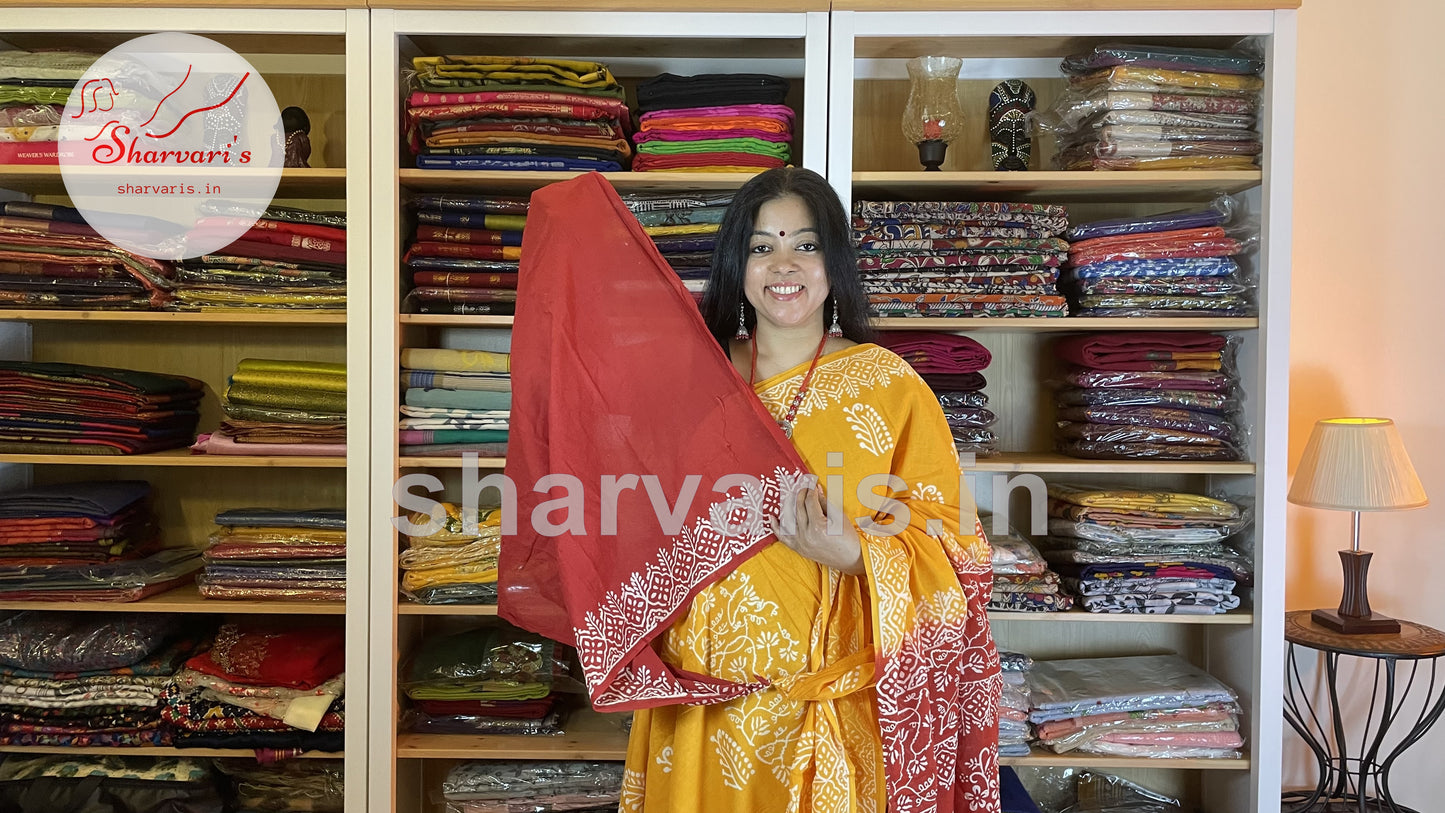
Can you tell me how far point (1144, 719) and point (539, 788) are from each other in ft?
4.51

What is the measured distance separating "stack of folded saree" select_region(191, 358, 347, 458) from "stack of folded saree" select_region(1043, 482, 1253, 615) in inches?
66.1

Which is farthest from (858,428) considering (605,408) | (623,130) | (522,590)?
(623,130)

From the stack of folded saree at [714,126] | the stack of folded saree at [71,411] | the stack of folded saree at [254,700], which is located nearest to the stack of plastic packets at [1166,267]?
the stack of folded saree at [714,126]

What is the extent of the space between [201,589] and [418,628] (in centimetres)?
48

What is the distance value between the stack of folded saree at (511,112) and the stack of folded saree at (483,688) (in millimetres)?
1082

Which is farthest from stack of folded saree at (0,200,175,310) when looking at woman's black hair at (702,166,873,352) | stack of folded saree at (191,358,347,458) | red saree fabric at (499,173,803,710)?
woman's black hair at (702,166,873,352)

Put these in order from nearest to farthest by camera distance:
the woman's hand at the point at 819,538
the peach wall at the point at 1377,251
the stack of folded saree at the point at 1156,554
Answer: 1. the woman's hand at the point at 819,538
2. the stack of folded saree at the point at 1156,554
3. the peach wall at the point at 1377,251

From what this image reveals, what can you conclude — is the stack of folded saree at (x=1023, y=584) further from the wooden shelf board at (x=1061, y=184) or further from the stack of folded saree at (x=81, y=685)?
the stack of folded saree at (x=81, y=685)

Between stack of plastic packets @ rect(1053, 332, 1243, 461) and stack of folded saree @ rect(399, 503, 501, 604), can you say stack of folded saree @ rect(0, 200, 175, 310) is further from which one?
stack of plastic packets @ rect(1053, 332, 1243, 461)

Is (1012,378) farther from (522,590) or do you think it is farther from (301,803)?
(301,803)

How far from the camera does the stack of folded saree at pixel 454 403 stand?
2.19 metres

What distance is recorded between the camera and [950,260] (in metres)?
2.25

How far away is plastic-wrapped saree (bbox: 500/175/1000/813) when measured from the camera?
1400 mm

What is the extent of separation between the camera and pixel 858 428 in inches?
57.3
